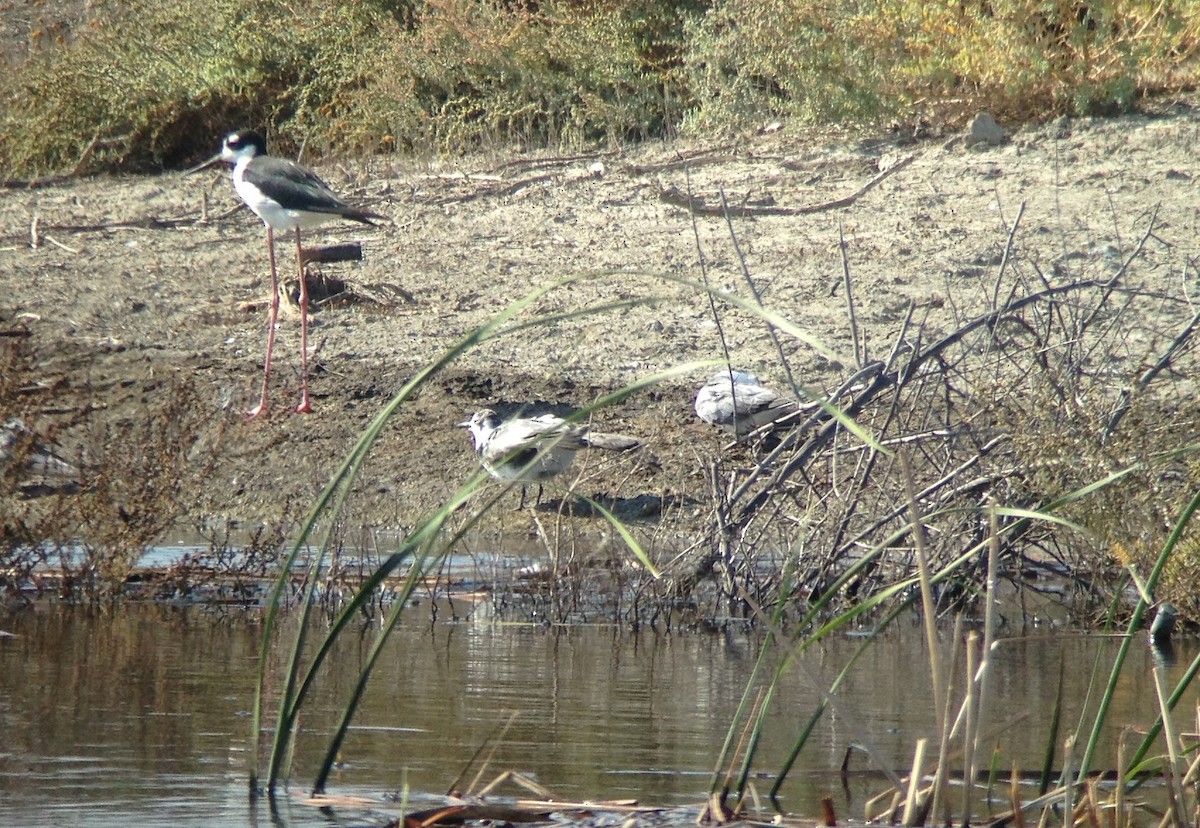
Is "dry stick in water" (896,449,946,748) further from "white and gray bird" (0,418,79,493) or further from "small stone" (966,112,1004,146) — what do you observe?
"small stone" (966,112,1004,146)

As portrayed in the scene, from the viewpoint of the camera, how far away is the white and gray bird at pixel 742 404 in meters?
8.64

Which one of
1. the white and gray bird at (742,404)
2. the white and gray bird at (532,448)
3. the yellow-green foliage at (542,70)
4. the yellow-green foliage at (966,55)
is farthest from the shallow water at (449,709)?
the yellow-green foliage at (542,70)

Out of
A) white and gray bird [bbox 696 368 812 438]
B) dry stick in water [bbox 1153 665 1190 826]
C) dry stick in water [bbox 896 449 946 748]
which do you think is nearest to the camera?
dry stick in water [bbox 896 449 946 748]

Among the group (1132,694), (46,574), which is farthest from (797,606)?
(46,574)

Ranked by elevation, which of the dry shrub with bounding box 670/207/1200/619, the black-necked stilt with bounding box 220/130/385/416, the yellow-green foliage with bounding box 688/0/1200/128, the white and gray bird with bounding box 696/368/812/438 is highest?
the yellow-green foliage with bounding box 688/0/1200/128

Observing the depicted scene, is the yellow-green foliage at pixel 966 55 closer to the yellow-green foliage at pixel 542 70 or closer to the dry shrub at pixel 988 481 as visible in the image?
the yellow-green foliage at pixel 542 70

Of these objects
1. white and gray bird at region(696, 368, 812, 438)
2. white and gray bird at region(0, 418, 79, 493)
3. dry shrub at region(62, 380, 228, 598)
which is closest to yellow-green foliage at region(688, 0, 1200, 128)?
white and gray bird at region(696, 368, 812, 438)

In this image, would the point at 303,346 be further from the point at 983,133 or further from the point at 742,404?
the point at 983,133

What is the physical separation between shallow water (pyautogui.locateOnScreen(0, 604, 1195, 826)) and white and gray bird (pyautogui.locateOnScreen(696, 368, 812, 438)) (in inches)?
81.4

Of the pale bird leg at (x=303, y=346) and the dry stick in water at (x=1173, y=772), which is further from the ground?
the pale bird leg at (x=303, y=346)

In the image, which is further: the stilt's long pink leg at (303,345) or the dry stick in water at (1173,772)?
the stilt's long pink leg at (303,345)

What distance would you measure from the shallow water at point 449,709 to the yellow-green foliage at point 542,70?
759 cm

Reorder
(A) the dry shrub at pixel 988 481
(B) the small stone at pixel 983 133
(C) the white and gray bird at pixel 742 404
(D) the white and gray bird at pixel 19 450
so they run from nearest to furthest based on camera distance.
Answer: (A) the dry shrub at pixel 988 481 → (D) the white and gray bird at pixel 19 450 → (C) the white and gray bird at pixel 742 404 → (B) the small stone at pixel 983 133

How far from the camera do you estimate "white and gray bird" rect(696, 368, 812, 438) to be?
864 centimetres
